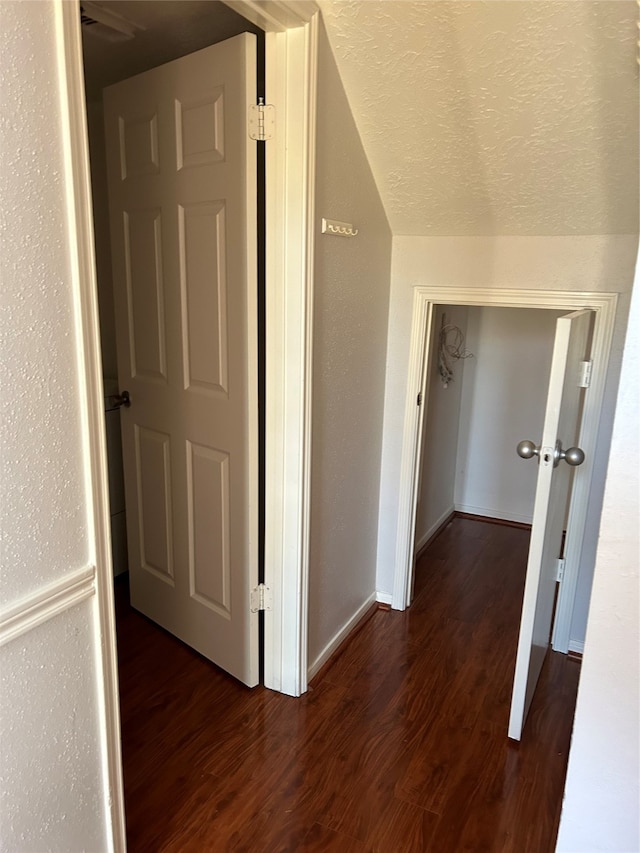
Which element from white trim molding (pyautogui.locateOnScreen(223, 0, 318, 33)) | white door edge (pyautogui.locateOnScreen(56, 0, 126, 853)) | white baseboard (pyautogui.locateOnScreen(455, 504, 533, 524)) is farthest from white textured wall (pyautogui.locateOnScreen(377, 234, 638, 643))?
white door edge (pyautogui.locateOnScreen(56, 0, 126, 853))

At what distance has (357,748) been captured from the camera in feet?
6.34

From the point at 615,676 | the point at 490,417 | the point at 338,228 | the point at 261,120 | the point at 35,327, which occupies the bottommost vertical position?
the point at 615,676

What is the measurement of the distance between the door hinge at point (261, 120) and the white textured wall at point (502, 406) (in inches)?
83.1

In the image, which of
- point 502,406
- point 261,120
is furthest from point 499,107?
point 502,406

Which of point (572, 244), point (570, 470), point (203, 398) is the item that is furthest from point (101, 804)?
point (572, 244)

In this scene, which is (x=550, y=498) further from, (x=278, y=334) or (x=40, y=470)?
(x=40, y=470)

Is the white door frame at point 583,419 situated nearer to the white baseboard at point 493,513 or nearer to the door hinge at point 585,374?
the door hinge at point 585,374

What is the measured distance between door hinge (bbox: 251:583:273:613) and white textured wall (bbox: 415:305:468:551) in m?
1.15

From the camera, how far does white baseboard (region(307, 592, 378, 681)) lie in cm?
225

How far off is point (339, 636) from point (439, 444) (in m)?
1.37

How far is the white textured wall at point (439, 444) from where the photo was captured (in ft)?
10.3

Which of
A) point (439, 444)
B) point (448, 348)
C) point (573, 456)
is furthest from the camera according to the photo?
point (439, 444)

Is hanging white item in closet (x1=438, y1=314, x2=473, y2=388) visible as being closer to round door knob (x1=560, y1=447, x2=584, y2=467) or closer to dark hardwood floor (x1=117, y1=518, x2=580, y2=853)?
dark hardwood floor (x1=117, y1=518, x2=580, y2=853)

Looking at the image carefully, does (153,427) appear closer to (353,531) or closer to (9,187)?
(353,531)
